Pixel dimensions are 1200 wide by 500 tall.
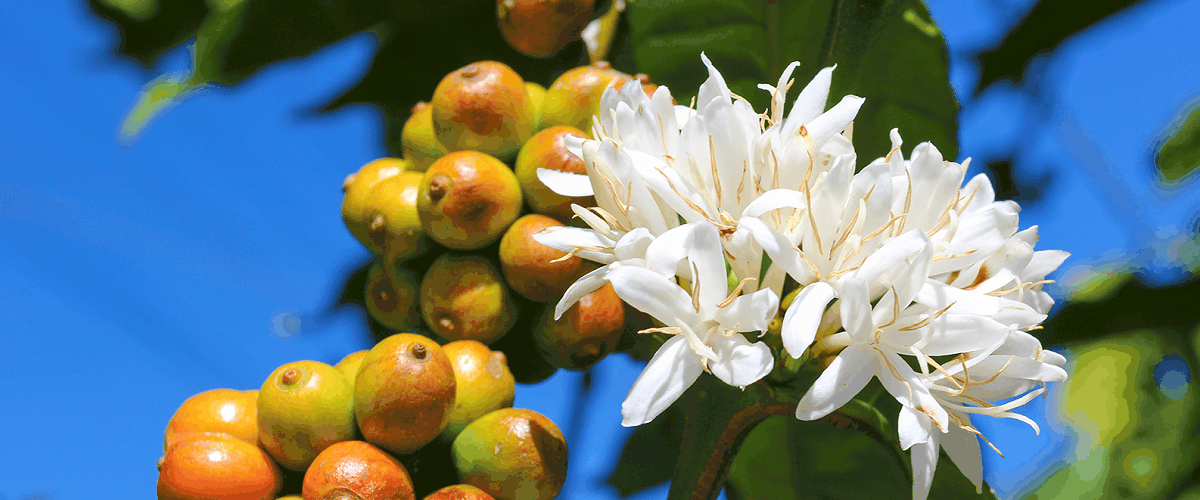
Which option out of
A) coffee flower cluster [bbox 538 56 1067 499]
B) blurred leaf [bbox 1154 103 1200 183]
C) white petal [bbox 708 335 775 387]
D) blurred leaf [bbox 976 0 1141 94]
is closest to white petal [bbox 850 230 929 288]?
coffee flower cluster [bbox 538 56 1067 499]

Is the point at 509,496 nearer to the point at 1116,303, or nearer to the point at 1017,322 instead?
the point at 1017,322

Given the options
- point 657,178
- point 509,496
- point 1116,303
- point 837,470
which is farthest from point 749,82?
point 1116,303

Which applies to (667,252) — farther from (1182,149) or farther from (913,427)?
(1182,149)

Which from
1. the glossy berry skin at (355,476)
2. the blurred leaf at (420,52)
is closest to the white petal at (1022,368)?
the glossy berry skin at (355,476)

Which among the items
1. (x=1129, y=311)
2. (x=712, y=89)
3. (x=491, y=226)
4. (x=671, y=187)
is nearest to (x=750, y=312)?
(x=671, y=187)

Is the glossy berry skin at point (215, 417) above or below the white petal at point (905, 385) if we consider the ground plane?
above

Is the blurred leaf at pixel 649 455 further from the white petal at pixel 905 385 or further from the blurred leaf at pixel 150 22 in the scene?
the blurred leaf at pixel 150 22
